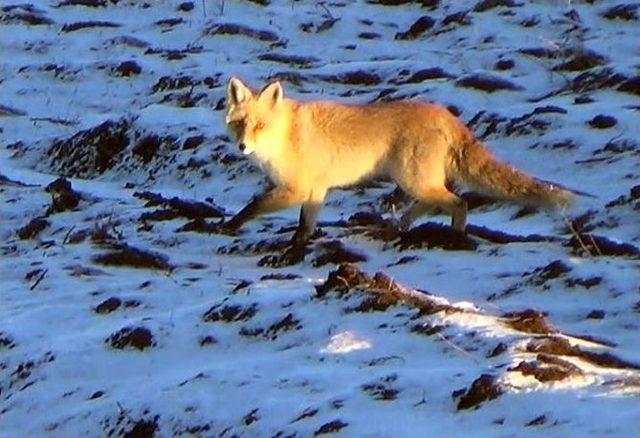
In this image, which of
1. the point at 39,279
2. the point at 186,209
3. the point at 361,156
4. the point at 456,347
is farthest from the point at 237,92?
the point at 456,347

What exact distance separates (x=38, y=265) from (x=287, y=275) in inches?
82.4

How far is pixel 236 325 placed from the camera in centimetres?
903

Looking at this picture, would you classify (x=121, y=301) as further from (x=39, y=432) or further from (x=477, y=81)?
(x=477, y=81)

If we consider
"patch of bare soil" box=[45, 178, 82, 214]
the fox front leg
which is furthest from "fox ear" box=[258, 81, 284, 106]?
"patch of bare soil" box=[45, 178, 82, 214]

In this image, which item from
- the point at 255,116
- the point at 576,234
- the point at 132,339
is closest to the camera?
the point at 132,339

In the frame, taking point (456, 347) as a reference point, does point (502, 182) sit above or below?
below

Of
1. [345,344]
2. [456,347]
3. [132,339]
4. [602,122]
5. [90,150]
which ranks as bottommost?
[90,150]

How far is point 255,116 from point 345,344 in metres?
3.19

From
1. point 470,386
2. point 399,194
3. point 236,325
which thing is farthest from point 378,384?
point 399,194

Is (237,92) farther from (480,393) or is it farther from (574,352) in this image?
(480,393)

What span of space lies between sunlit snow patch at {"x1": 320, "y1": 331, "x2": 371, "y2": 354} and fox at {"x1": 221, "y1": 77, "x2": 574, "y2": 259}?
259cm

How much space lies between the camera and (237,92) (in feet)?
36.5

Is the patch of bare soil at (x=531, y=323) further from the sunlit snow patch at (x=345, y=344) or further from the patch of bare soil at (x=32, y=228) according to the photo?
the patch of bare soil at (x=32, y=228)

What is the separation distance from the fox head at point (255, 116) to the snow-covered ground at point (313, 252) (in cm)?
78
